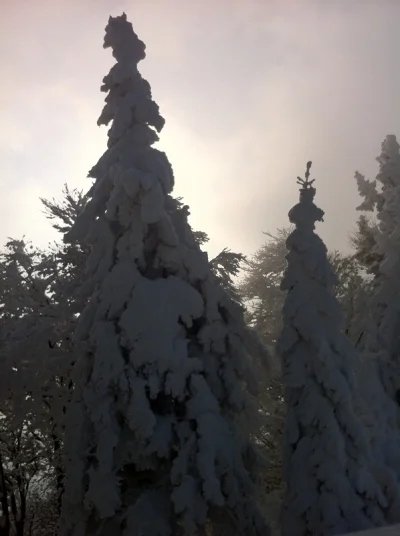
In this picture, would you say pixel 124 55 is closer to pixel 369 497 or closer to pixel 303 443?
pixel 303 443

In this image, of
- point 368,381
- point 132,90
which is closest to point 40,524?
point 368,381

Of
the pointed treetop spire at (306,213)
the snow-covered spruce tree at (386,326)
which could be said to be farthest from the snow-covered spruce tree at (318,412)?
the snow-covered spruce tree at (386,326)

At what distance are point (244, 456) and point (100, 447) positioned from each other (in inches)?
120

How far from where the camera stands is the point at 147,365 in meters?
8.98

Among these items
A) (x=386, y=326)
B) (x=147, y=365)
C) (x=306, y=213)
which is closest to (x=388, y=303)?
(x=386, y=326)

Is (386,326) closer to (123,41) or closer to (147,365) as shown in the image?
(147,365)

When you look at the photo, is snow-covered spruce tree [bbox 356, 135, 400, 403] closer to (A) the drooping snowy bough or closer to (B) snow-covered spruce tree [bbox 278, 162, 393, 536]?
(A) the drooping snowy bough

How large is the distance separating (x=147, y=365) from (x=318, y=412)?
407cm

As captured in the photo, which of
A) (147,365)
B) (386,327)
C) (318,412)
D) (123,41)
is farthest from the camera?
(386,327)

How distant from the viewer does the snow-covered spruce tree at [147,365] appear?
339 inches

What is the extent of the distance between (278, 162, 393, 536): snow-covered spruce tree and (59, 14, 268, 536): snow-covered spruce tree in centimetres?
126

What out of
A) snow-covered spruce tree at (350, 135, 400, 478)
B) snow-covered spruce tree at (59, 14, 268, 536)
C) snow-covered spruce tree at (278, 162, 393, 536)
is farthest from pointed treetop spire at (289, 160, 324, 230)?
snow-covered spruce tree at (350, 135, 400, 478)

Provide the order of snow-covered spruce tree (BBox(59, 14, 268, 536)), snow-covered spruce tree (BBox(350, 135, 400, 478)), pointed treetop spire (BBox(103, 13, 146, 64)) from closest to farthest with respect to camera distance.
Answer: snow-covered spruce tree (BBox(59, 14, 268, 536)), pointed treetop spire (BBox(103, 13, 146, 64)), snow-covered spruce tree (BBox(350, 135, 400, 478))

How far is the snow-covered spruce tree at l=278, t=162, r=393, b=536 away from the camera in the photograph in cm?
996
